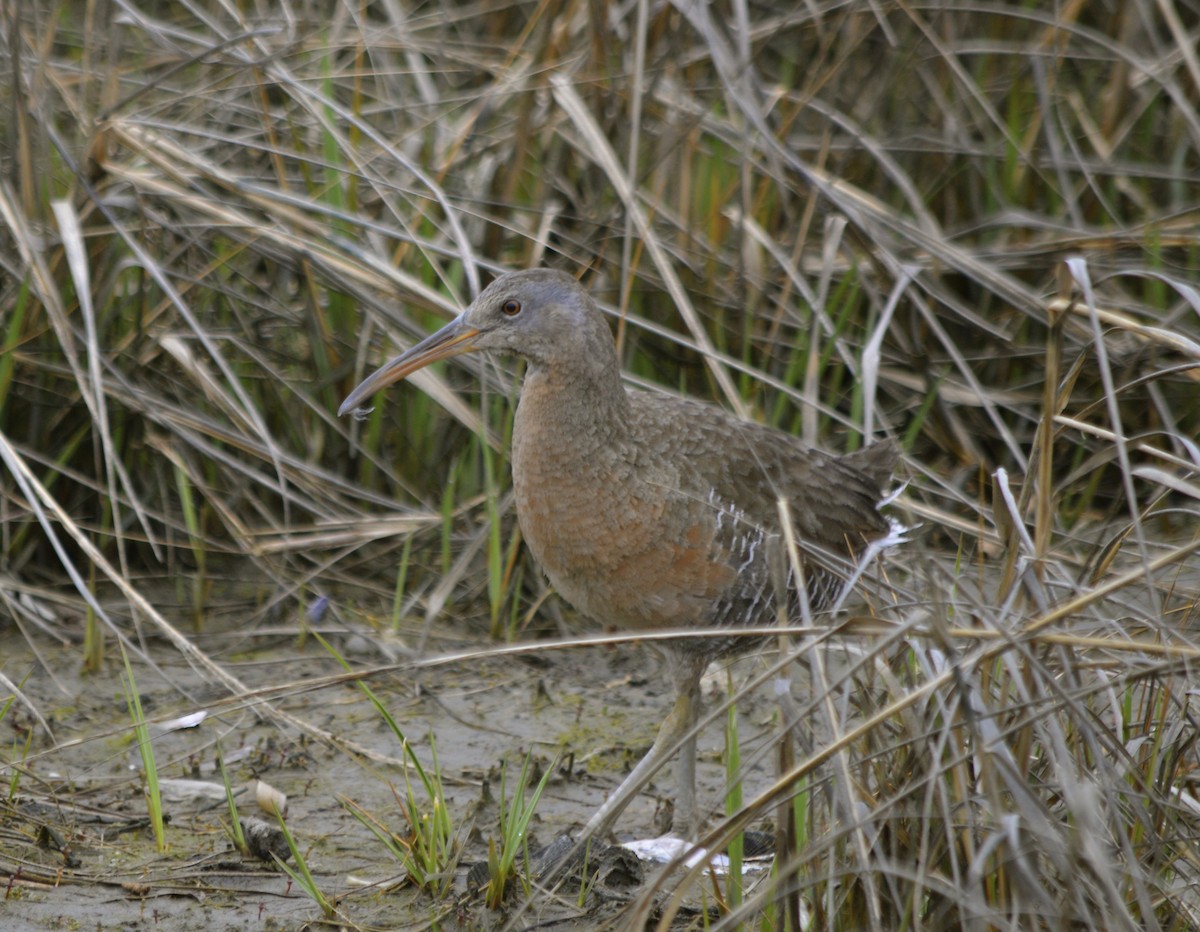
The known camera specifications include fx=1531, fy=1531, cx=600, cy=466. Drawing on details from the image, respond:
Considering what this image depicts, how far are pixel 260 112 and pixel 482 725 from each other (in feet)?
6.89

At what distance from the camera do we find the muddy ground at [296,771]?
3049mm

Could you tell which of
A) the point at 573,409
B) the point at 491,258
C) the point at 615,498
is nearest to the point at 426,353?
the point at 573,409

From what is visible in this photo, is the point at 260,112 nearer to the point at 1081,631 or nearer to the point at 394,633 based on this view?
the point at 394,633

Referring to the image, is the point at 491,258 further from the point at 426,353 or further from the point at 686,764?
the point at 686,764

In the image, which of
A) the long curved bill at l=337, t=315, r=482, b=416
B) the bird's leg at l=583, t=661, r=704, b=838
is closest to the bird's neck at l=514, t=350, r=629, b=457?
the long curved bill at l=337, t=315, r=482, b=416

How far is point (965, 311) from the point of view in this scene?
4914 mm

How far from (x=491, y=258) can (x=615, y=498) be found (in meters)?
1.62

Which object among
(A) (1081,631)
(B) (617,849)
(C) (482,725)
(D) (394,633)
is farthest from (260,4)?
(A) (1081,631)

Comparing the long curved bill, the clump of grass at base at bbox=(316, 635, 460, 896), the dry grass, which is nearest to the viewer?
the clump of grass at base at bbox=(316, 635, 460, 896)

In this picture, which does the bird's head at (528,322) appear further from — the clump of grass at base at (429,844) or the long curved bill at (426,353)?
the clump of grass at base at (429,844)

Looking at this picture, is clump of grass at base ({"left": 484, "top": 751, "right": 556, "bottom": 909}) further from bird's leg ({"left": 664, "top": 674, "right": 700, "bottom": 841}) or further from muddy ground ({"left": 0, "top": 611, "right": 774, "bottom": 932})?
bird's leg ({"left": 664, "top": 674, "right": 700, "bottom": 841})

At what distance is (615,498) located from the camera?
3.46 meters

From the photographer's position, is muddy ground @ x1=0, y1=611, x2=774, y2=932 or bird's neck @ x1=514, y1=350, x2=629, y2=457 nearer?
muddy ground @ x1=0, y1=611, x2=774, y2=932

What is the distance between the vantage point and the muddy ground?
10.0 feet
